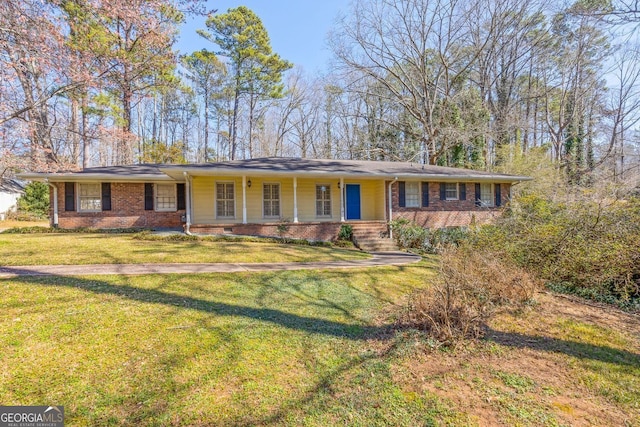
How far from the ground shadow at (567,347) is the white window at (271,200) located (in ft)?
34.4

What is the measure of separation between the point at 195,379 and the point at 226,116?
27039 millimetres

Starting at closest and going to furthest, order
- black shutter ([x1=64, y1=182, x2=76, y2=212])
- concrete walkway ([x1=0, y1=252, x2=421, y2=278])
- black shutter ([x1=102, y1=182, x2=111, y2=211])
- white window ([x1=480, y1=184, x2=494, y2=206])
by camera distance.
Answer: concrete walkway ([x1=0, y1=252, x2=421, y2=278]) → black shutter ([x1=64, y1=182, x2=76, y2=212]) → black shutter ([x1=102, y1=182, x2=111, y2=211]) → white window ([x1=480, y1=184, x2=494, y2=206])

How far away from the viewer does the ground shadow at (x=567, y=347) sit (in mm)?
3582

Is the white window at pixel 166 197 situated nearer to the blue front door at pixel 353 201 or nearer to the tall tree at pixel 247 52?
the blue front door at pixel 353 201

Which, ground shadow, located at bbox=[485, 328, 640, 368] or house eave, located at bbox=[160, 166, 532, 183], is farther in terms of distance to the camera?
house eave, located at bbox=[160, 166, 532, 183]

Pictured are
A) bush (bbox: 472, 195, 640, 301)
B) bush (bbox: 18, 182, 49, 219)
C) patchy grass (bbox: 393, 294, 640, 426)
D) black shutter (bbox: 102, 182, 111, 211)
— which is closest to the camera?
patchy grass (bbox: 393, 294, 640, 426)

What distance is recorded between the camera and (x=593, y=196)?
6.74 metres

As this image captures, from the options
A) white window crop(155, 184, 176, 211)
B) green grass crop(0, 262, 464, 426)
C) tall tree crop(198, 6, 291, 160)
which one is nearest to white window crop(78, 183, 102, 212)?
white window crop(155, 184, 176, 211)

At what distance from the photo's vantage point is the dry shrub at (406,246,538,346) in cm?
377

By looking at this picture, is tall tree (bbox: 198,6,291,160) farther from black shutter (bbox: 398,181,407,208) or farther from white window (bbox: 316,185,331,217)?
black shutter (bbox: 398,181,407,208)

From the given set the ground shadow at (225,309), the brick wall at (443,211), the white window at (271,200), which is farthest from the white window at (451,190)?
the ground shadow at (225,309)

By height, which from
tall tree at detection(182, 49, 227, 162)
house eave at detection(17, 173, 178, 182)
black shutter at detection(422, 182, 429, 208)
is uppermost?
tall tree at detection(182, 49, 227, 162)

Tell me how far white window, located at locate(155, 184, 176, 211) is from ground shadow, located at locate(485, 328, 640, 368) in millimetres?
13232

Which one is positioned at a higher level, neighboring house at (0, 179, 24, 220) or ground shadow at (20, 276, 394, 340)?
neighboring house at (0, 179, 24, 220)
